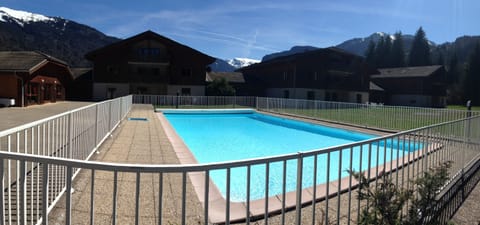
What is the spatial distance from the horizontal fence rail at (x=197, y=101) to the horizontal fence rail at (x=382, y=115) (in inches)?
363

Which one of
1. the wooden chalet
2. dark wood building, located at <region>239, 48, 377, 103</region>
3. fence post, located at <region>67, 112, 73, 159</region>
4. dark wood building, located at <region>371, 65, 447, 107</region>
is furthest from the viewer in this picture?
dark wood building, located at <region>371, 65, 447, 107</region>

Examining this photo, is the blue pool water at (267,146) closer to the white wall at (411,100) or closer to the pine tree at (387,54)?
the white wall at (411,100)

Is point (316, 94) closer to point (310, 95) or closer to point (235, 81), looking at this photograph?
point (310, 95)

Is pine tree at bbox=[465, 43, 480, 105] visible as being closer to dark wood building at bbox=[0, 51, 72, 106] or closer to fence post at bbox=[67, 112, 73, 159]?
dark wood building at bbox=[0, 51, 72, 106]

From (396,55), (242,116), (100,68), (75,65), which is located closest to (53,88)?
(100,68)

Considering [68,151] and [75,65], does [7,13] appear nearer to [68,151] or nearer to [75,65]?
[75,65]

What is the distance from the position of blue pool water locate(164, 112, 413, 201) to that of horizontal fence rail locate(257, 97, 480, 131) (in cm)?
129

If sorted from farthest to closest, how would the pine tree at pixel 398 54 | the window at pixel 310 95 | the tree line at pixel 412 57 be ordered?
the pine tree at pixel 398 54
the tree line at pixel 412 57
the window at pixel 310 95

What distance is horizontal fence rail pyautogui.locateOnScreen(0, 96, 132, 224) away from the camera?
207cm

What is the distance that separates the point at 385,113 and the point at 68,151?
42.2 feet

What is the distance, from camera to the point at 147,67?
33.5 metres

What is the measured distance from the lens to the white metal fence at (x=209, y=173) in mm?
1874

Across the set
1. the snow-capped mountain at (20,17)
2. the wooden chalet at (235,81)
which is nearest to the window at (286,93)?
the wooden chalet at (235,81)

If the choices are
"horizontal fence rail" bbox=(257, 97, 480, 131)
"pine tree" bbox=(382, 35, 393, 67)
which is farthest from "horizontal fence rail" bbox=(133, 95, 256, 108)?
"pine tree" bbox=(382, 35, 393, 67)
